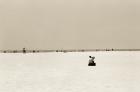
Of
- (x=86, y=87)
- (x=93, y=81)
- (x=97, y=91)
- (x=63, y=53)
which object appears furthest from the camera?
(x=63, y=53)

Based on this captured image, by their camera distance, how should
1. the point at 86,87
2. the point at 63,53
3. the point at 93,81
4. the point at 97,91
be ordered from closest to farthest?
the point at 97,91 < the point at 86,87 < the point at 93,81 < the point at 63,53

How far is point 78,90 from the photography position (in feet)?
91.0

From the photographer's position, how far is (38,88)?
94.3 ft

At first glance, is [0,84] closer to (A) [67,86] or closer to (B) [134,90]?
(A) [67,86]

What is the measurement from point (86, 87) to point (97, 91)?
1.91 m

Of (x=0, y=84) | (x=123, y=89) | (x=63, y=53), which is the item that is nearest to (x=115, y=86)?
(x=123, y=89)

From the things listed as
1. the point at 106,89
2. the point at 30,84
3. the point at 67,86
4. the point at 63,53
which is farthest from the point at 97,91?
the point at 63,53

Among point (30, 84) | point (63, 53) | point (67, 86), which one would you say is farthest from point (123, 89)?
point (63, 53)

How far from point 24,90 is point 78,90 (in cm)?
273

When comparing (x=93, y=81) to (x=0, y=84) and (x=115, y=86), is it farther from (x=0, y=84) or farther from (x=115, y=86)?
(x=0, y=84)

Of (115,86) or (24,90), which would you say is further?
(115,86)

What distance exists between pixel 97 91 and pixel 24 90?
3.69 m

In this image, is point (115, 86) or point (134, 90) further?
point (115, 86)

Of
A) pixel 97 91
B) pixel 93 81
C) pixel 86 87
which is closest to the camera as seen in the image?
pixel 97 91
